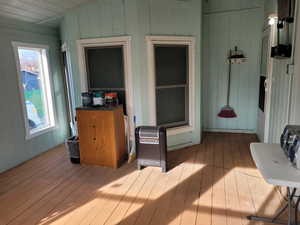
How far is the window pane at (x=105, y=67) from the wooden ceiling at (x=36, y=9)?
72 centimetres

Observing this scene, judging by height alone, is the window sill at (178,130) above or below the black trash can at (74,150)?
above

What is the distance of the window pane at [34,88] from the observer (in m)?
3.74

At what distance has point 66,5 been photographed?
3473mm

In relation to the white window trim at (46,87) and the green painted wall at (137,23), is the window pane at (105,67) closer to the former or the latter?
the green painted wall at (137,23)

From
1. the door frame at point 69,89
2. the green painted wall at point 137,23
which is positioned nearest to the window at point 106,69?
the green painted wall at point 137,23

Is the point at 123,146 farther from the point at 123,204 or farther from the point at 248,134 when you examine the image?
the point at 248,134

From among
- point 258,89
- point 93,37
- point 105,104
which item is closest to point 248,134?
point 258,89

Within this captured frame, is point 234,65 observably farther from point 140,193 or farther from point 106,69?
point 140,193

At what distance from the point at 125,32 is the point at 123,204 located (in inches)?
99.0

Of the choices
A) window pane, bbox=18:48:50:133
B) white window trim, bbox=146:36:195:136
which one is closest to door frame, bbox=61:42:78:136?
window pane, bbox=18:48:50:133

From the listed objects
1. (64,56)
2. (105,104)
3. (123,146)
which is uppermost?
(64,56)

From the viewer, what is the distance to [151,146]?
10.3 ft

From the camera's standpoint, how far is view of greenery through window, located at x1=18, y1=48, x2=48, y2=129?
3.74m

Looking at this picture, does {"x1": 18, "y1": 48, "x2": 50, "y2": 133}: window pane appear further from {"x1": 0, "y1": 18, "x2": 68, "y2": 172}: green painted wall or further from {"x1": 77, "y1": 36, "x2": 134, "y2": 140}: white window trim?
{"x1": 77, "y1": 36, "x2": 134, "y2": 140}: white window trim
